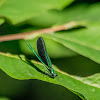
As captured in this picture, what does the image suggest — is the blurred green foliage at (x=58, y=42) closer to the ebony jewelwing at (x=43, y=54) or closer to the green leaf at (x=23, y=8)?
the green leaf at (x=23, y=8)

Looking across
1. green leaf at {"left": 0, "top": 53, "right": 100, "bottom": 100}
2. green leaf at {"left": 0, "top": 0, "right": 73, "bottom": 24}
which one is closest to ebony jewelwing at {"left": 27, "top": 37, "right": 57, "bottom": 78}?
green leaf at {"left": 0, "top": 53, "right": 100, "bottom": 100}

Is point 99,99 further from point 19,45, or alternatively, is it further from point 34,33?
point 19,45

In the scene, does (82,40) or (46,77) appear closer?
(46,77)

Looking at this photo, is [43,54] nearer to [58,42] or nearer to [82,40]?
[58,42]

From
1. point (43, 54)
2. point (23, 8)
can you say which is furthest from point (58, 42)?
point (23, 8)

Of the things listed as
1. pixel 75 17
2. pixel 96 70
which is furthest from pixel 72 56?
pixel 75 17

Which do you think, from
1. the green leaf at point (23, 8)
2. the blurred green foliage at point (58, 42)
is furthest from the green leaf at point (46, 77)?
the green leaf at point (23, 8)
